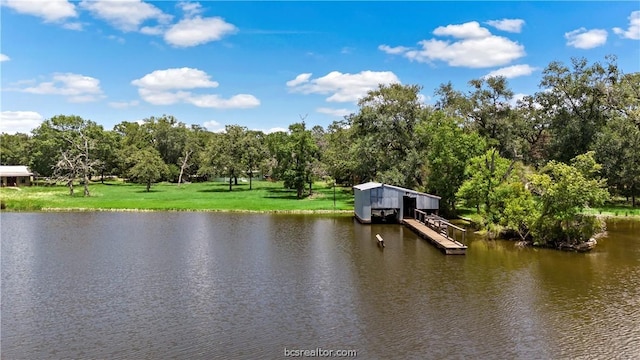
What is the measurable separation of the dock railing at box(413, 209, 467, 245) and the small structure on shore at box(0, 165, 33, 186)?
75.5m

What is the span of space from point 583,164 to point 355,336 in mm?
24490

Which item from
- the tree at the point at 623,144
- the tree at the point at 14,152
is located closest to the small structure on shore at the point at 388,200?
the tree at the point at 623,144

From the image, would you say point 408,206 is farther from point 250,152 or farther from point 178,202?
point 250,152

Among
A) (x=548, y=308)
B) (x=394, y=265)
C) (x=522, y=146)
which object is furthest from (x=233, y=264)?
(x=522, y=146)

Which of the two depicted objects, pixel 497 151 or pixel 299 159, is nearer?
pixel 497 151

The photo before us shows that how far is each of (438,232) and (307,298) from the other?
1929 centimetres

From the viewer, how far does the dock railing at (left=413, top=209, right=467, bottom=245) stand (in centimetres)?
3527

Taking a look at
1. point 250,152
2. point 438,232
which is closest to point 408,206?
point 438,232

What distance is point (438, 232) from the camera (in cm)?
3825

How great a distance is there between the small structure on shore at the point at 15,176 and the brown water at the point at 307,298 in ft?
195

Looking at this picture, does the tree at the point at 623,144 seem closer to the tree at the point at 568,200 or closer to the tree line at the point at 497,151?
the tree line at the point at 497,151

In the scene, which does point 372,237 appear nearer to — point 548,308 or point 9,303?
point 548,308

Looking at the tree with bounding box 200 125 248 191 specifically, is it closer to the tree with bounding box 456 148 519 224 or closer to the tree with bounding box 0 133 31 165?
the tree with bounding box 0 133 31 165

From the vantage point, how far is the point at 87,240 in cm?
3544
